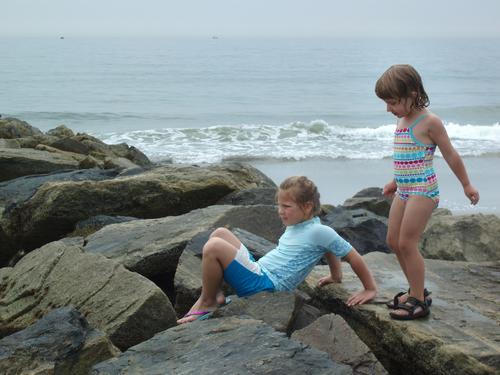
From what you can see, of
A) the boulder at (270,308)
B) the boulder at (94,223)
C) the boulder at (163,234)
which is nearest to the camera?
the boulder at (270,308)

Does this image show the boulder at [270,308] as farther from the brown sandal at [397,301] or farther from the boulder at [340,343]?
the brown sandal at [397,301]

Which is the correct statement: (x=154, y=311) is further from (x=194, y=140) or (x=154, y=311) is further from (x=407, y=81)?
(x=194, y=140)

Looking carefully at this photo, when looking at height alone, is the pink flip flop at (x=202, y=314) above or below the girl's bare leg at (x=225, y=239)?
below

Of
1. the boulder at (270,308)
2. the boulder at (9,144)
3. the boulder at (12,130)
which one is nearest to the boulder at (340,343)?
the boulder at (270,308)

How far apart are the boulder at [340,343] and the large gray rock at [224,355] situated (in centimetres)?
26

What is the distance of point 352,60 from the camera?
207 feet

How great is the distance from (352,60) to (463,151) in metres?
45.7

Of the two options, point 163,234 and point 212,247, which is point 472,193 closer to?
point 212,247

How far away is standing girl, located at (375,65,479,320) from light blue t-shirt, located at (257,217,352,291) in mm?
370

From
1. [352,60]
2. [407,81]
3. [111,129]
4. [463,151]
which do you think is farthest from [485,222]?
[352,60]

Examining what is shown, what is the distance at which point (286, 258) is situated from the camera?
4184 mm

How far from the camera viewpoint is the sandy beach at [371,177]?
11.6 metres

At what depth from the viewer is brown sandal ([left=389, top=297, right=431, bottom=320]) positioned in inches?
149

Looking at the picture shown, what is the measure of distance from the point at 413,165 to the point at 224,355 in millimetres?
1559
